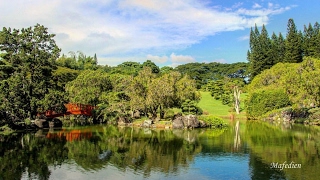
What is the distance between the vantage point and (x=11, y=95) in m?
36.7

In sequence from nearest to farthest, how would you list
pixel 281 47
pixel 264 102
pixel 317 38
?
pixel 264 102 → pixel 317 38 → pixel 281 47

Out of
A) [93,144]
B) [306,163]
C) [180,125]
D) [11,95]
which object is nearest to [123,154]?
[93,144]

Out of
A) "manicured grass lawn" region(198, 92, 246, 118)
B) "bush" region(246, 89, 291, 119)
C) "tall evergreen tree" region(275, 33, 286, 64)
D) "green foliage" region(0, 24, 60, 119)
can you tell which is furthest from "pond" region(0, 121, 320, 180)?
"tall evergreen tree" region(275, 33, 286, 64)

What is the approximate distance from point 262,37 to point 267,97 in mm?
30495

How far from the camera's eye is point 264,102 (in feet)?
171

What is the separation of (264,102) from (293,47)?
85.9 feet

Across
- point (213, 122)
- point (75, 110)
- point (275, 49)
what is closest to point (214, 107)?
point (213, 122)

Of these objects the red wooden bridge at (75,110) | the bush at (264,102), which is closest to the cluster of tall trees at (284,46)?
the bush at (264,102)

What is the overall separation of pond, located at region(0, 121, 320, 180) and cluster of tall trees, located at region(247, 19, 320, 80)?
41439mm

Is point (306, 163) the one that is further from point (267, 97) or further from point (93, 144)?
point (267, 97)

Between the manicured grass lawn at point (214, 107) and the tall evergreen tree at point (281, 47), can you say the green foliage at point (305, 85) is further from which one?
the tall evergreen tree at point (281, 47)

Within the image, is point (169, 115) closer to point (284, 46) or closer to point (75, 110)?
point (75, 110)

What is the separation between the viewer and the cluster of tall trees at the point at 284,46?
7087cm

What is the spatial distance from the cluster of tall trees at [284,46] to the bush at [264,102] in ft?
74.0
